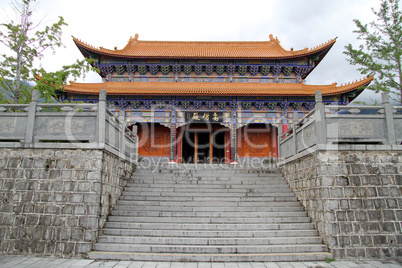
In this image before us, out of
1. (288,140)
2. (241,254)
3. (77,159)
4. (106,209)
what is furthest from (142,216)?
(288,140)

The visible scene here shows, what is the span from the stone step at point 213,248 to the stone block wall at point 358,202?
58cm

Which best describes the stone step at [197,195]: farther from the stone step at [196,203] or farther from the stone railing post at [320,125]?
the stone railing post at [320,125]

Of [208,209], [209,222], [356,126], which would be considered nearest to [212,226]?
[209,222]

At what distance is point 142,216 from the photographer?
6.89 meters

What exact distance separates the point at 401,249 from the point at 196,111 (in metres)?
10.8

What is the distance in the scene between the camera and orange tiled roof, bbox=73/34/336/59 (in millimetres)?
15515

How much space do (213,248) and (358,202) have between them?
11.2ft

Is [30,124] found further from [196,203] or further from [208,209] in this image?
[208,209]

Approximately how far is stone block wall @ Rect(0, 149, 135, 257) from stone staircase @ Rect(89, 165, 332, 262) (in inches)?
23.4

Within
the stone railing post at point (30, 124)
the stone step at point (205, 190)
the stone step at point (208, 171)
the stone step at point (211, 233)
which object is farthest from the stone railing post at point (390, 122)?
the stone railing post at point (30, 124)

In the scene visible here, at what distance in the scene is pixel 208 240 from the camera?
5.89 metres

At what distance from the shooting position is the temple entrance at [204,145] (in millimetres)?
15430

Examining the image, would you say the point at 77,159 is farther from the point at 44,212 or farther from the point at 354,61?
the point at 354,61

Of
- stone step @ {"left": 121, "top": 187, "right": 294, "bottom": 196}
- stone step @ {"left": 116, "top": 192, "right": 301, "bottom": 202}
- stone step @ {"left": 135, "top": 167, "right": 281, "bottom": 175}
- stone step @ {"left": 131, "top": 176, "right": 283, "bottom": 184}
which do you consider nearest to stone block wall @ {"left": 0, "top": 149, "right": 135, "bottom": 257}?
stone step @ {"left": 116, "top": 192, "right": 301, "bottom": 202}
